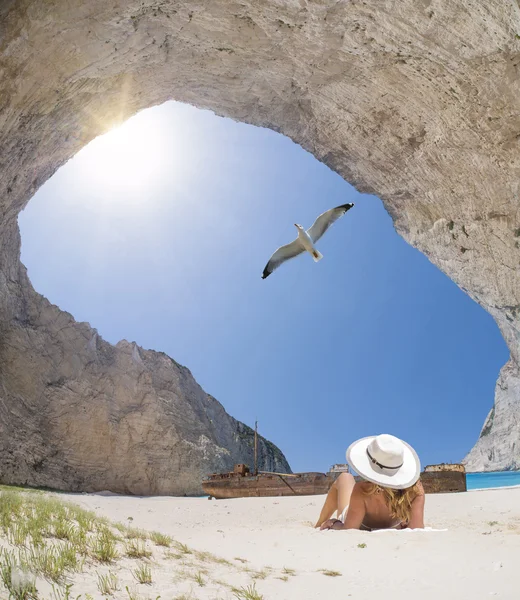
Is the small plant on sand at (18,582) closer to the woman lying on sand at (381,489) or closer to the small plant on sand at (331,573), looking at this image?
the small plant on sand at (331,573)

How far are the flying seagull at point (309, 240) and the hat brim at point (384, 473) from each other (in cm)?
869

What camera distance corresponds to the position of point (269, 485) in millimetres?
23812

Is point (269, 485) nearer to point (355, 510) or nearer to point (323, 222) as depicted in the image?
point (323, 222)

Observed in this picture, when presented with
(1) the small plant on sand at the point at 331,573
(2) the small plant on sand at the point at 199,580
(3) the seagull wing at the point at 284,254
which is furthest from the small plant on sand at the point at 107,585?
(3) the seagull wing at the point at 284,254

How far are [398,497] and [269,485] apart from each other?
68.7 ft

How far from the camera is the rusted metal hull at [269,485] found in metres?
23.0

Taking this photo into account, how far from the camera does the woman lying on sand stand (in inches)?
165

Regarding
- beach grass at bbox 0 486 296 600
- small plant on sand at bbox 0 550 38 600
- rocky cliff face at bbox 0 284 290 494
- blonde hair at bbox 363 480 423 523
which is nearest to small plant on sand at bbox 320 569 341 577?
beach grass at bbox 0 486 296 600

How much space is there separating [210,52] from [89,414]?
80.1 feet

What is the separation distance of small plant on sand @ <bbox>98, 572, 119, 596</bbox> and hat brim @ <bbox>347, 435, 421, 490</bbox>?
92.1 inches

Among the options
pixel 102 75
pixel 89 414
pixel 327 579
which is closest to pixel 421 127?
pixel 102 75

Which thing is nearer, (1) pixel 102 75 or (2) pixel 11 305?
(1) pixel 102 75

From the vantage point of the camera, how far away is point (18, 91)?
1181cm

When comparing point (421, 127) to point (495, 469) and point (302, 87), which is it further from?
point (495, 469)
